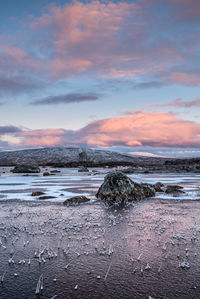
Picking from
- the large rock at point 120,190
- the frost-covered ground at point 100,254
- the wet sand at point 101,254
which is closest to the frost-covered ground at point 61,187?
the large rock at point 120,190

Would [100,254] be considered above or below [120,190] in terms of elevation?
below

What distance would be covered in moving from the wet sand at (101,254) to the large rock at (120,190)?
491 centimetres

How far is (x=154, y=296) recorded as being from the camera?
521 centimetres

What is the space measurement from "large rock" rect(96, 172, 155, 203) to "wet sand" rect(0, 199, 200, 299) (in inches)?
193

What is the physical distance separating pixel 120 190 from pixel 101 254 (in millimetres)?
10933

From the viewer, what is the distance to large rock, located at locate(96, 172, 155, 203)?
1795cm

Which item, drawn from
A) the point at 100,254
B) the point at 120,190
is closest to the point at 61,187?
the point at 120,190

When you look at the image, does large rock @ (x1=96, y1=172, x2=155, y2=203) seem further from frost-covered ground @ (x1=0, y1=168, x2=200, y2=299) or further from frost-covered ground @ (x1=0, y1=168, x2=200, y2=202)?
frost-covered ground @ (x1=0, y1=168, x2=200, y2=299)

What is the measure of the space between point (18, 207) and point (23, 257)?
Result: 778 cm

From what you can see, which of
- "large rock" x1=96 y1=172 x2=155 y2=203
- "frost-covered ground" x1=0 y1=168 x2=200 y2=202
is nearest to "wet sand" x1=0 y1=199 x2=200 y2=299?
"large rock" x1=96 y1=172 x2=155 y2=203

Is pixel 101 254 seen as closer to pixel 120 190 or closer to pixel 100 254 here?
pixel 100 254

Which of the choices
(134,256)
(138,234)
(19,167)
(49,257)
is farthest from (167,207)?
(19,167)

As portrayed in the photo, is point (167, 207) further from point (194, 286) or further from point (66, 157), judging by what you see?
point (66, 157)

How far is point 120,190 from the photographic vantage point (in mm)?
18297
